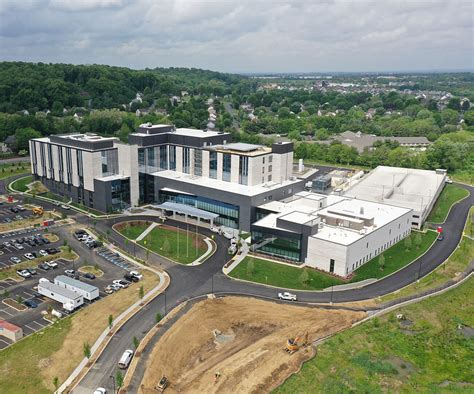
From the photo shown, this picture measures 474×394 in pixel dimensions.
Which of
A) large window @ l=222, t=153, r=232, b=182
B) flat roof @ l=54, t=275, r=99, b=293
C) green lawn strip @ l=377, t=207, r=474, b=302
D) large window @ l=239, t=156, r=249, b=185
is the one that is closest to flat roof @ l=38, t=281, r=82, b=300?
flat roof @ l=54, t=275, r=99, b=293

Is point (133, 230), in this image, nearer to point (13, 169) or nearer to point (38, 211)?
point (38, 211)

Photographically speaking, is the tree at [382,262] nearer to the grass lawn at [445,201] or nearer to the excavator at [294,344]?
the excavator at [294,344]

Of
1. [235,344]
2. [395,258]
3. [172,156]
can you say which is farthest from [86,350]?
[172,156]

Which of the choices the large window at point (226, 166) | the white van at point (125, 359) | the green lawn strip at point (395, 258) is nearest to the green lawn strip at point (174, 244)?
the large window at point (226, 166)

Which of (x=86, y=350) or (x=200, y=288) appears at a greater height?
(x=86, y=350)

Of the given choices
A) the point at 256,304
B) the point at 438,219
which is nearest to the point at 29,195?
the point at 256,304

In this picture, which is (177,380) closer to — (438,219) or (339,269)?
(339,269)
